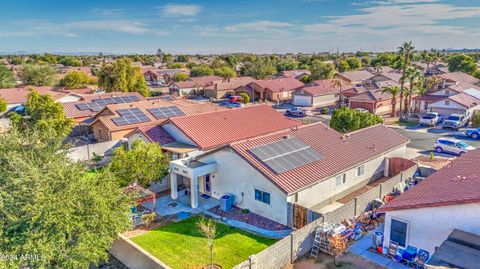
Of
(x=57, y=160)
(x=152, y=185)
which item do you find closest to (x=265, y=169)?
(x=152, y=185)

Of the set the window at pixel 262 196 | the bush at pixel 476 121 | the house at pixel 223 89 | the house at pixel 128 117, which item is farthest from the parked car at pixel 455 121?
the house at pixel 223 89

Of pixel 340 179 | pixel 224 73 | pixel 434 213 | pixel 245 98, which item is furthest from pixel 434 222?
pixel 224 73

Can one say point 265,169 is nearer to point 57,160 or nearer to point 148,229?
point 148,229

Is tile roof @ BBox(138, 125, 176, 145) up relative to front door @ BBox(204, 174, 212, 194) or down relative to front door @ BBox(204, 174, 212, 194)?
up

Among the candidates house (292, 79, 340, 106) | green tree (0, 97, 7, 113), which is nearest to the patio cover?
house (292, 79, 340, 106)

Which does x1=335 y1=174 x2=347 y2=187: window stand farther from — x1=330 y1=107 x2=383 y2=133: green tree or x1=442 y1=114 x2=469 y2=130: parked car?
x1=442 y1=114 x2=469 y2=130: parked car

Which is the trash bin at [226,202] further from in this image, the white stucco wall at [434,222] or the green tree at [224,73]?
the green tree at [224,73]
